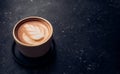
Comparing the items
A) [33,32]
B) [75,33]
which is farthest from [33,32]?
[75,33]

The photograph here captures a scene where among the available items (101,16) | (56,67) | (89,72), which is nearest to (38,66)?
(56,67)

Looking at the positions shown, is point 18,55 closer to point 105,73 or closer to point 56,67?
point 56,67

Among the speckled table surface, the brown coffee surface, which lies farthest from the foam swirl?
the speckled table surface

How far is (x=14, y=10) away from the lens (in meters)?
1.20

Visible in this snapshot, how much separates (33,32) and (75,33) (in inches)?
9.5

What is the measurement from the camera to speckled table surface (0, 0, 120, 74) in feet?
3.20

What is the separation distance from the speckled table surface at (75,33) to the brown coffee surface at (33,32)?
12cm

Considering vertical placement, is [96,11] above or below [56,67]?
above

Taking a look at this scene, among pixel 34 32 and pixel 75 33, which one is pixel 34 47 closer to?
pixel 34 32

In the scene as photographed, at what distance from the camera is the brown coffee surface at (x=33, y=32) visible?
931 mm

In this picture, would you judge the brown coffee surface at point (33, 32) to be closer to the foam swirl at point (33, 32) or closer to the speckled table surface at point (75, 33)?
the foam swirl at point (33, 32)

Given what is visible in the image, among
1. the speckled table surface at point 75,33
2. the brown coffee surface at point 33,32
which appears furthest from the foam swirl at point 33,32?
the speckled table surface at point 75,33

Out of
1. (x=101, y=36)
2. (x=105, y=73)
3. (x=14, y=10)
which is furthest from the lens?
(x=14, y=10)

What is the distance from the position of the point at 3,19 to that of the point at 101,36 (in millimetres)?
507
